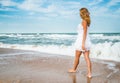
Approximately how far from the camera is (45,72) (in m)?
6.01

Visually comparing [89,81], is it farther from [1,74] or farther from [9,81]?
[1,74]

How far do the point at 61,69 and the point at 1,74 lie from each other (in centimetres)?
151

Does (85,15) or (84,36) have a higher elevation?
(85,15)

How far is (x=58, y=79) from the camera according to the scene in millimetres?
5184

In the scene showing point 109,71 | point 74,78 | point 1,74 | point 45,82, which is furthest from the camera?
point 109,71

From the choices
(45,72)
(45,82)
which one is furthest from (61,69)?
(45,82)

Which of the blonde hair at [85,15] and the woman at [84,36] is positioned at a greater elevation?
the blonde hair at [85,15]

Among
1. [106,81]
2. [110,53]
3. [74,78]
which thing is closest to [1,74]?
[74,78]

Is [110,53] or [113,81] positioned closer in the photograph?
[113,81]

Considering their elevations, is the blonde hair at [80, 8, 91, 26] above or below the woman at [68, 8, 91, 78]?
above

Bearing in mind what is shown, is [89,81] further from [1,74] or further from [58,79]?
[1,74]

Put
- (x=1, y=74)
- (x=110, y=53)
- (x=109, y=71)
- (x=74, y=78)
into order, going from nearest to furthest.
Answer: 1. (x=74, y=78)
2. (x=1, y=74)
3. (x=109, y=71)
4. (x=110, y=53)

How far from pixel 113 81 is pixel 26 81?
166 cm

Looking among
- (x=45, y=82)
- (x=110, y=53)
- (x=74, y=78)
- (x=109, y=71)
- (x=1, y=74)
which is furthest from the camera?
(x=110, y=53)
